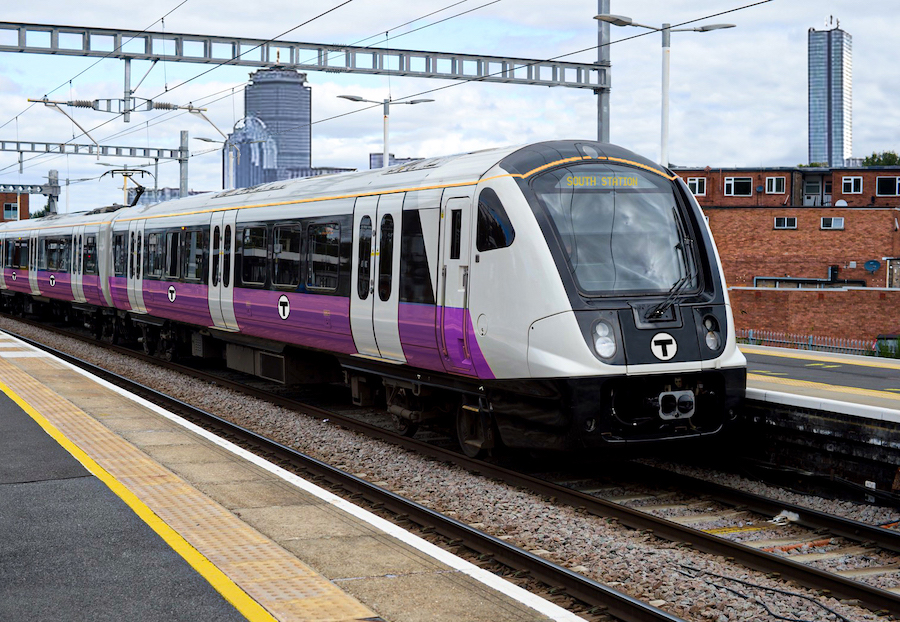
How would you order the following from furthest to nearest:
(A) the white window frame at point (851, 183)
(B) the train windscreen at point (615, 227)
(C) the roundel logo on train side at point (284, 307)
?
(A) the white window frame at point (851, 183), (C) the roundel logo on train side at point (284, 307), (B) the train windscreen at point (615, 227)

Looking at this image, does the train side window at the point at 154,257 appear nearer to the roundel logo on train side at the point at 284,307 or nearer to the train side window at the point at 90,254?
the train side window at the point at 90,254

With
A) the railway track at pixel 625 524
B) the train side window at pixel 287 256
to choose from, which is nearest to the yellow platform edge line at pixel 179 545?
the railway track at pixel 625 524

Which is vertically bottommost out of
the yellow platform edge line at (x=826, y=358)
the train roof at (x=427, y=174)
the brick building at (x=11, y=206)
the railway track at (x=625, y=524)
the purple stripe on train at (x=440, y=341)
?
the railway track at (x=625, y=524)

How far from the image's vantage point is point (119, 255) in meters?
23.1

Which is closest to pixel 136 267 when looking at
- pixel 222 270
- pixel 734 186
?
pixel 222 270

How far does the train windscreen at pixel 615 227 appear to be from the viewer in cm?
938

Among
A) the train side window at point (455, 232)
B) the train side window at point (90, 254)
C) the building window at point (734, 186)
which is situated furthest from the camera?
the building window at point (734, 186)

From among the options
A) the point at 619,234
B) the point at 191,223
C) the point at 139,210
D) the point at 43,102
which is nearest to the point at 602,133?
the point at 191,223

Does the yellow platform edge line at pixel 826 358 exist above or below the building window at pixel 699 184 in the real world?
below

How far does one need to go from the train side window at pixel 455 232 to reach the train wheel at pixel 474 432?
5.29 feet

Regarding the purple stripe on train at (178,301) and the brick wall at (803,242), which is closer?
the purple stripe on train at (178,301)

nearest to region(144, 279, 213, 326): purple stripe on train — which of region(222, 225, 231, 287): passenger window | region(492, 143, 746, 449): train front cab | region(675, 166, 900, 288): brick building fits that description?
region(222, 225, 231, 287): passenger window

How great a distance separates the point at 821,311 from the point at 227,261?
34559 mm

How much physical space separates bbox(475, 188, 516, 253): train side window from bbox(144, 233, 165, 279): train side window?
11.6 meters
